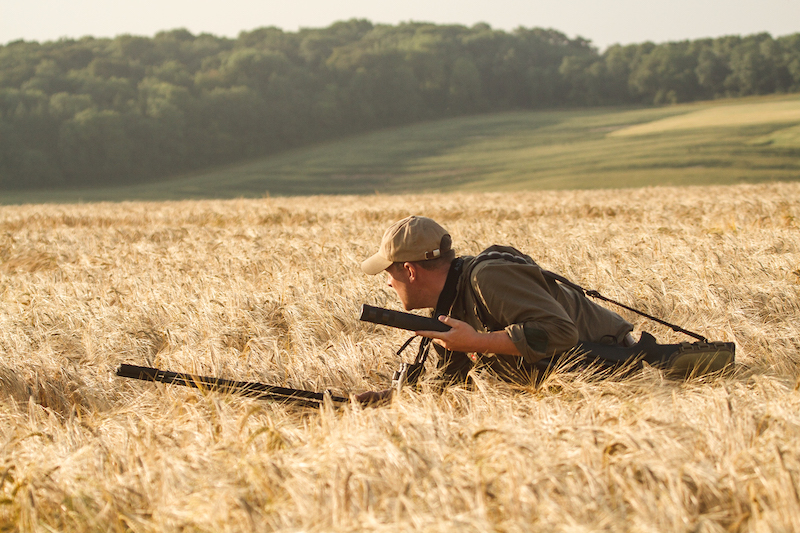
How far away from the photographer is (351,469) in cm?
252

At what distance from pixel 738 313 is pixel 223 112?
75.0 meters

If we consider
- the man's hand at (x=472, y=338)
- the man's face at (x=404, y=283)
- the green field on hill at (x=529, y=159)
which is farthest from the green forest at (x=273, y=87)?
the man's hand at (x=472, y=338)

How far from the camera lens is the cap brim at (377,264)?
372 centimetres

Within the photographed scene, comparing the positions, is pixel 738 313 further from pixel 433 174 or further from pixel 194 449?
pixel 433 174

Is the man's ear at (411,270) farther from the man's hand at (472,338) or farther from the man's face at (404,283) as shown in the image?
the man's hand at (472,338)

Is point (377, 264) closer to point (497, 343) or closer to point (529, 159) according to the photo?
point (497, 343)

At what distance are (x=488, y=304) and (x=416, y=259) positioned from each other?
0.46 metres

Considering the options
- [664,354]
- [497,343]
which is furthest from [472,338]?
[664,354]

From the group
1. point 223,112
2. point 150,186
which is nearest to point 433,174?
point 150,186

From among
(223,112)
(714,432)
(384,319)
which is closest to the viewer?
(714,432)

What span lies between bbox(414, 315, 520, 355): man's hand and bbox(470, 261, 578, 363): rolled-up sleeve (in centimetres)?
5

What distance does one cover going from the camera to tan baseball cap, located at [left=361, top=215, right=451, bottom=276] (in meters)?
3.60

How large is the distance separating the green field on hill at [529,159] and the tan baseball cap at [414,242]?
1326 inches

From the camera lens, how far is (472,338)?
3.50 m
